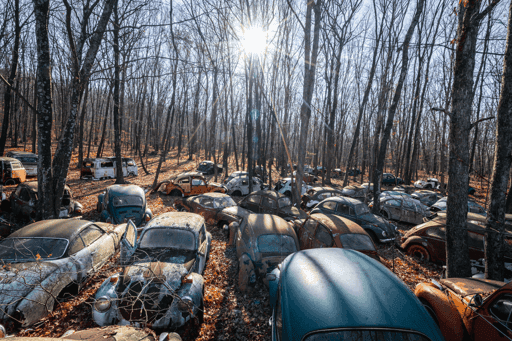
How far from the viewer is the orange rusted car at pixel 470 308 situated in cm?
327

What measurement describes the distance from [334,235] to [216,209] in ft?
16.4

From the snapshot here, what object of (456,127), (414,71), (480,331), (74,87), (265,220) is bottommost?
(480,331)

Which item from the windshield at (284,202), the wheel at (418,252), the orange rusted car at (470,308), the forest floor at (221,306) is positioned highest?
the windshield at (284,202)

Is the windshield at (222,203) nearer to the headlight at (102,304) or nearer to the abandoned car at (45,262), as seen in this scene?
the abandoned car at (45,262)

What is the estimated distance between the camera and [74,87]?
713 centimetres

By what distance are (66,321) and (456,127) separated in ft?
28.6

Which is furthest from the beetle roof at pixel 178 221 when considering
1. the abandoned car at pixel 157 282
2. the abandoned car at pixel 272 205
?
the abandoned car at pixel 272 205

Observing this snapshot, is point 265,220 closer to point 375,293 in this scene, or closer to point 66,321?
point 375,293

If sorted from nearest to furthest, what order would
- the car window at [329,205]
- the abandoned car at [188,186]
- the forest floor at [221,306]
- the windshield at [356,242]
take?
the forest floor at [221,306] → the windshield at [356,242] → the car window at [329,205] → the abandoned car at [188,186]

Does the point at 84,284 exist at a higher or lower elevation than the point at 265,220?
lower

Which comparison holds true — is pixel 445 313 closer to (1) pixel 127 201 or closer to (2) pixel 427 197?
(1) pixel 127 201

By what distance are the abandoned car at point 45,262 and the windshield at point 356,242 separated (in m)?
6.07

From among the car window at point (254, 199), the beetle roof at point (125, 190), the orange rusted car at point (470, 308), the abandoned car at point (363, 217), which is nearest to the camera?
the orange rusted car at point (470, 308)

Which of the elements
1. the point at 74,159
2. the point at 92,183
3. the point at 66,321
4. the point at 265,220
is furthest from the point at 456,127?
the point at 74,159
